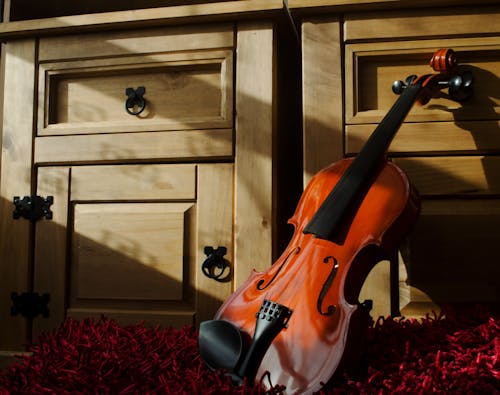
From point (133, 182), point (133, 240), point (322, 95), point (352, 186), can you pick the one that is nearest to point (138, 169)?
point (133, 182)

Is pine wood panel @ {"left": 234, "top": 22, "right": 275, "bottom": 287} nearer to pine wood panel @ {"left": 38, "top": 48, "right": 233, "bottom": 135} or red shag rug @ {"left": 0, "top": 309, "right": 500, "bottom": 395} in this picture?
pine wood panel @ {"left": 38, "top": 48, "right": 233, "bottom": 135}

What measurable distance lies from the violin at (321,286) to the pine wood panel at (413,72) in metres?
0.16

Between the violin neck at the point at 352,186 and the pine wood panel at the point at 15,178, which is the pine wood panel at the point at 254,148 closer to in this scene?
the violin neck at the point at 352,186

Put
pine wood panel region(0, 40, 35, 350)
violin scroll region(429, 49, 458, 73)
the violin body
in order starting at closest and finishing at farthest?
the violin body → violin scroll region(429, 49, 458, 73) → pine wood panel region(0, 40, 35, 350)

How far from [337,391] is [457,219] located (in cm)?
51

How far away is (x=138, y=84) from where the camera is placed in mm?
1180

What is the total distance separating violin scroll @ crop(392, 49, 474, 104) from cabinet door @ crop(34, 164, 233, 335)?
40cm

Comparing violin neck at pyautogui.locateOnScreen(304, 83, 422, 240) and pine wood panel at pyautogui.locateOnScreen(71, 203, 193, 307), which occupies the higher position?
violin neck at pyautogui.locateOnScreen(304, 83, 422, 240)

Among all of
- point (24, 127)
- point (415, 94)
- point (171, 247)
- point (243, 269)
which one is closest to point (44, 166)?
point (24, 127)

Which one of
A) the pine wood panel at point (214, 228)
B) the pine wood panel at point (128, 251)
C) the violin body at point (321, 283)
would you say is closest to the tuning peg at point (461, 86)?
the violin body at point (321, 283)

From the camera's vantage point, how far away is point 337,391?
2.18 ft

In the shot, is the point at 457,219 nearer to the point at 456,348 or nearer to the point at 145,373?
the point at 456,348

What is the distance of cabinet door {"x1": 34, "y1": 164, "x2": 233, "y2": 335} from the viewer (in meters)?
1.10

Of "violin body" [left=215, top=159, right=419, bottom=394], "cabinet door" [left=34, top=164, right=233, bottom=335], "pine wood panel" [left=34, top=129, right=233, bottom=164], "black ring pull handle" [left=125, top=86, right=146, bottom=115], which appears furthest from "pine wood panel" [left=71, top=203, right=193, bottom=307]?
"violin body" [left=215, top=159, right=419, bottom=394]
